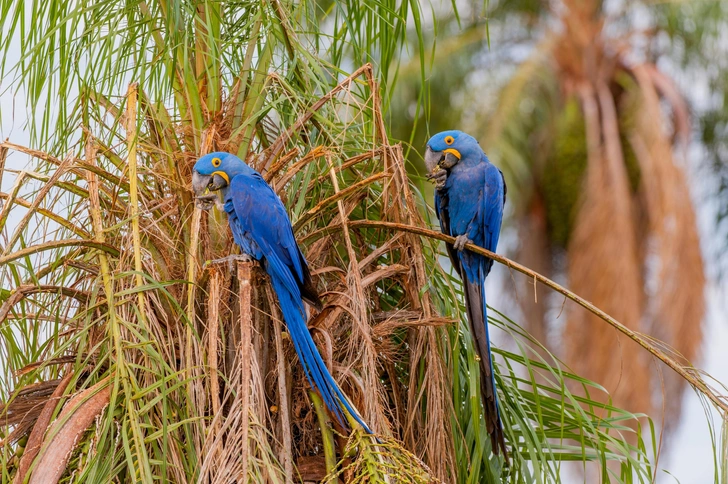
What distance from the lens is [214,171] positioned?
2672mm

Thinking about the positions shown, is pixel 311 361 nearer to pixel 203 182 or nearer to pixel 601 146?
pixel 203 182

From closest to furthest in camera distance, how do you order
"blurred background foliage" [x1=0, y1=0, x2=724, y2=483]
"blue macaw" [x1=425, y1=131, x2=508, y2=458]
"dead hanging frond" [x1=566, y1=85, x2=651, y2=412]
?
1. "blurred background foliage" [x1=0, y1=0, x2=724, y2=483]
2. "blue macaw" [x1=425, y1=131, x2=508, y2=458]
3. "dead hanging frond" [x1=566, y1=85, x2=651, y2=412]

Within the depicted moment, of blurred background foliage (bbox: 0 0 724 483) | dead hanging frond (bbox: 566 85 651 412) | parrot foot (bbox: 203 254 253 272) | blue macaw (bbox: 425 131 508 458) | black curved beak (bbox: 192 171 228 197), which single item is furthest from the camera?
dead hanging frond (bbox: 566 85 651 412)

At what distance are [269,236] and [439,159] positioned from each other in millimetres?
1008

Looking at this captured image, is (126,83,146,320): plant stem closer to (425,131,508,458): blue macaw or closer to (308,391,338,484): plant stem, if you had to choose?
(308,391,338,484): plant stem

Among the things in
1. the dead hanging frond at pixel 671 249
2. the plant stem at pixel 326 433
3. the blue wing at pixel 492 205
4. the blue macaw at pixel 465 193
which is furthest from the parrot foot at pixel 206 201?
the dead hanging frond at pixel 671 249

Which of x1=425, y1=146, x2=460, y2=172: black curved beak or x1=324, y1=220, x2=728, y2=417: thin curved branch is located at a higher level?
x1=425, y1=146, x2=460, y2=172: black curved beak

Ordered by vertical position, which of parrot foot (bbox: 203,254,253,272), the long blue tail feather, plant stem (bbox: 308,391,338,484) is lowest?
plant stem (bbox: 308,391,338,484)

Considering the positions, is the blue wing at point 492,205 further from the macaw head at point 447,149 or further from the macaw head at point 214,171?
the macaw head at point 214,171

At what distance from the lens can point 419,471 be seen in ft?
6.76

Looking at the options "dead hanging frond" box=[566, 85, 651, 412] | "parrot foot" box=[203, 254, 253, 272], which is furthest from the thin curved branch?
→ "dead hanging frond" box=[566, 85, 651, 412]

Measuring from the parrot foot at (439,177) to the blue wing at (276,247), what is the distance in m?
0.90

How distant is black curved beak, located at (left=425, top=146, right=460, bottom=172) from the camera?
3480 mm

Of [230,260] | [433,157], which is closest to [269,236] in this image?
[230,260]
